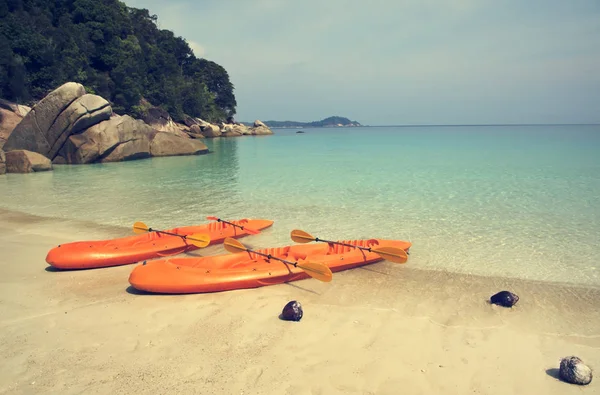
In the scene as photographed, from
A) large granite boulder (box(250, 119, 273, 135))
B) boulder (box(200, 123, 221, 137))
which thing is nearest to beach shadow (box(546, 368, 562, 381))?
boulder (box(200, 123, 221, 137))

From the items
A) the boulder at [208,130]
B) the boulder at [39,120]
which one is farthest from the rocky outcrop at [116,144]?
the boulder at [208,130]

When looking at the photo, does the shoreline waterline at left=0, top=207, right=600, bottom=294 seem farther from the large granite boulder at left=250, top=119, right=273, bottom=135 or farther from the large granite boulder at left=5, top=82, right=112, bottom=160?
the large granite boulder at left=250, top=119, right=273, bottom=135

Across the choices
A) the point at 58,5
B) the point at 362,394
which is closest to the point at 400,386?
the point at 362,394

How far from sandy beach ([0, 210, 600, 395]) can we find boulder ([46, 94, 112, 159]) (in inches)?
791

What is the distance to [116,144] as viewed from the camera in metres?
26.0

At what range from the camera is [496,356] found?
4.46 meters

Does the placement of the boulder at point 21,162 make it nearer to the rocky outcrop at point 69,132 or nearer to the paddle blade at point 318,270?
the rocky outcrop at point 69,132

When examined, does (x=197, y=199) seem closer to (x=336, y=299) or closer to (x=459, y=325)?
(x=336, y=299)

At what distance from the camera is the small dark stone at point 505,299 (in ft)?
18.7

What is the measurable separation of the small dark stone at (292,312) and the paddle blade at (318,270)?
853 mm

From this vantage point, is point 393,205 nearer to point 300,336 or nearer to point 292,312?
point 292,312

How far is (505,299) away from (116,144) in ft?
85.6

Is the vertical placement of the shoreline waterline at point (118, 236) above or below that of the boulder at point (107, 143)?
below

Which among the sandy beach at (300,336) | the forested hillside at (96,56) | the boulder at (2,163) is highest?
the forested hillside at (96,56)
